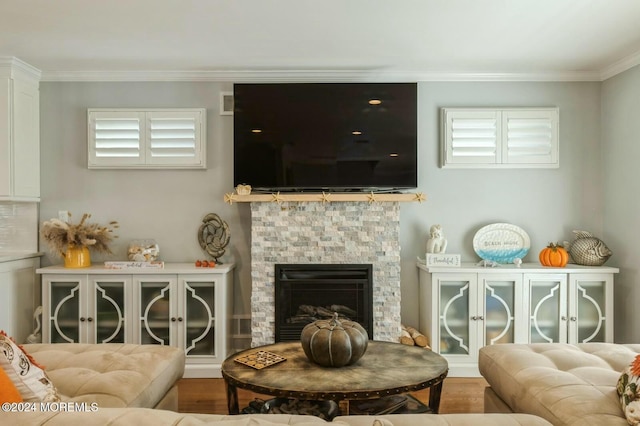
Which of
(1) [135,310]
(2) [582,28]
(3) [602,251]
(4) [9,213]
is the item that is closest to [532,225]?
(3) [602,251]

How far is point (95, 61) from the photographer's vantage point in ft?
13.1

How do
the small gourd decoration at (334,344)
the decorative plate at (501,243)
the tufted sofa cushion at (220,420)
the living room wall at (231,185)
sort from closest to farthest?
the tufted sofa cushion at (220,420) → the small gourd decoration at (334,344) → the decorative plate at (501,243) → the living room wall at (231,185)

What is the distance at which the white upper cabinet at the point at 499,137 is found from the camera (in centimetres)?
425

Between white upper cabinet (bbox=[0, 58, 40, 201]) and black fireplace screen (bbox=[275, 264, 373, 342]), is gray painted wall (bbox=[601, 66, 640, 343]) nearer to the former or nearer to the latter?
black fireplace screen (bbox=[275, 264, 373, 342])

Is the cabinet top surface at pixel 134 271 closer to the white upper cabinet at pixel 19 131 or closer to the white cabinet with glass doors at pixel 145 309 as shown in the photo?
the white cabinet with glass doors at pixel 145 309

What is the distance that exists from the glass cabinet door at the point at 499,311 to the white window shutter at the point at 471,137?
110cm

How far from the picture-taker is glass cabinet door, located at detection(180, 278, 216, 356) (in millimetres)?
3900

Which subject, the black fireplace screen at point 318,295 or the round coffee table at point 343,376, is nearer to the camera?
the round coffee table at point 343,376

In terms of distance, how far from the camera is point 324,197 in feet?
12.9

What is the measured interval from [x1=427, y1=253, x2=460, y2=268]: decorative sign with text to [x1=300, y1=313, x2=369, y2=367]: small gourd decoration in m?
1.67

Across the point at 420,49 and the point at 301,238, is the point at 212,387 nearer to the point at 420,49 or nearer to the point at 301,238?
the point at 301,238

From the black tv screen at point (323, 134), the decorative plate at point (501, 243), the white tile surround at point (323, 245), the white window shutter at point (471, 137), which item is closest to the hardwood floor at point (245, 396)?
the white tile surround at point (323, 245)

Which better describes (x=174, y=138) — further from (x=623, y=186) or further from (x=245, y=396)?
(x=623, y=186)

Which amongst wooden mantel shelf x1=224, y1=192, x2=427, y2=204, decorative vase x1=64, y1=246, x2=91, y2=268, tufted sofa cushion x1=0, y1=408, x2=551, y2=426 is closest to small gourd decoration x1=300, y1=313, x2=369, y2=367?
tufted sofa cushion x1=0, y1=408, x2=551, y2=426
